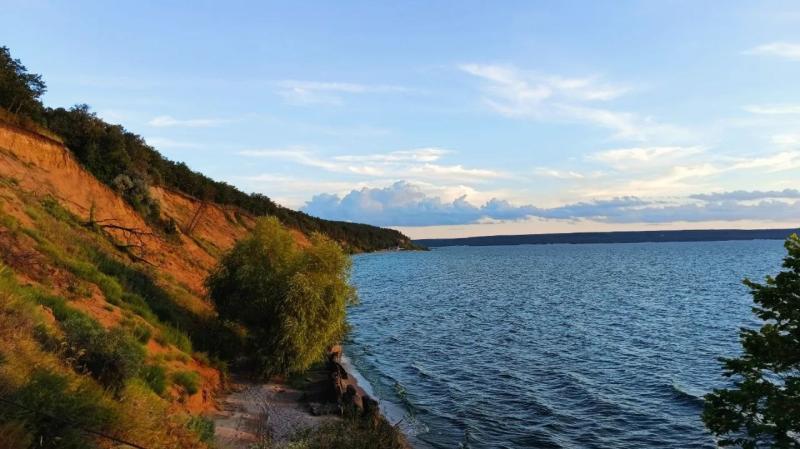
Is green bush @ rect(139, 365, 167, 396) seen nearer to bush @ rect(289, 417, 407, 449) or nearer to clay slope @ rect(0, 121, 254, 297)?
bush @ rect(289, 417, 407, 449)

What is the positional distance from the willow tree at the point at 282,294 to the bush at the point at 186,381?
5180 mm

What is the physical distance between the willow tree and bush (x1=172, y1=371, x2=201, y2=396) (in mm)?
5180

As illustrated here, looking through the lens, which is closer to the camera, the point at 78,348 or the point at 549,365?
the point at 78,348

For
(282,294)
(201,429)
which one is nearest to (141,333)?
(282,294)

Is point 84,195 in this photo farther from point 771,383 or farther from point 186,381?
point 771,383

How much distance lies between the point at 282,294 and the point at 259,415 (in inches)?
253

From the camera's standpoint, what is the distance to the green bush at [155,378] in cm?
1598

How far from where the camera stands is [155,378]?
53.7 ft

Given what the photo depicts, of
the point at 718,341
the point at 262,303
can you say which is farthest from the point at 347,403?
the point at 718,341

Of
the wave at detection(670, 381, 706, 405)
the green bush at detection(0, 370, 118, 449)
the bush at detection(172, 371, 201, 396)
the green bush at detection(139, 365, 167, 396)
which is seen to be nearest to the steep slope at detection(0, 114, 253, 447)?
the bush at detection(172, 371, 201, 396)

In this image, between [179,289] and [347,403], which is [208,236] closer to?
[179,289]

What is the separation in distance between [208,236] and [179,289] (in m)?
30.1

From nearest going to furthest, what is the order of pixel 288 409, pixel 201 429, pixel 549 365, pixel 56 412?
pixel 56 412 < pixel 201 429 < pixel 288 409 < pixel 549 365

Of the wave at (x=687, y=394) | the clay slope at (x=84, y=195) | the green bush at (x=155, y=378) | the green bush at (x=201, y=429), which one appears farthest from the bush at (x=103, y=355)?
the wave at (x=687, y=394)
